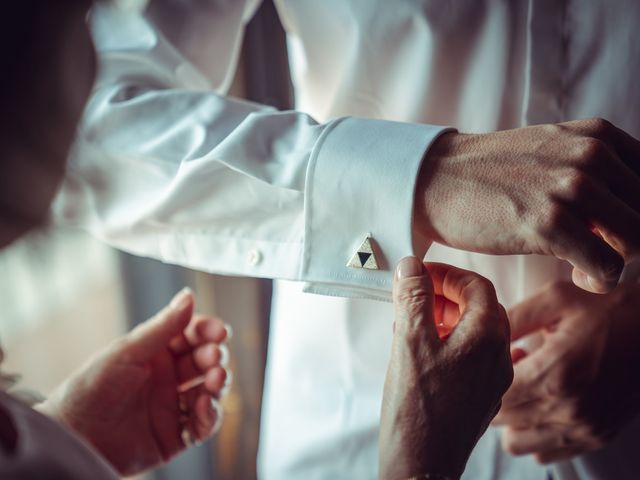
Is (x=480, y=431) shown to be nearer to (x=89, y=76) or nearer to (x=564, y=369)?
(x=564, y=369)

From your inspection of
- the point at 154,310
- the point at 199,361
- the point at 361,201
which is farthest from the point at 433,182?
the point at 154,310

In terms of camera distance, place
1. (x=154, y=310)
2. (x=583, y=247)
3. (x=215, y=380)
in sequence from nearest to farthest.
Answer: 1. (x=583, y=247)
2. (x=215, y=380)
3. (x=154, y=310)

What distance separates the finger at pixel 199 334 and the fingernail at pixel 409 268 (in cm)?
36

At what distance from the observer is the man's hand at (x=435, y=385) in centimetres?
48

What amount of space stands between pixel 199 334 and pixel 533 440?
423 mm

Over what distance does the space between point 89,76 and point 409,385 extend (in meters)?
0.32

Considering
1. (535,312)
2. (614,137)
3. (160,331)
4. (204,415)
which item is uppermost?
(614,137)

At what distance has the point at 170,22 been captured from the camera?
716 millimetres

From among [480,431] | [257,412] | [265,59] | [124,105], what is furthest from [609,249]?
[257,412]

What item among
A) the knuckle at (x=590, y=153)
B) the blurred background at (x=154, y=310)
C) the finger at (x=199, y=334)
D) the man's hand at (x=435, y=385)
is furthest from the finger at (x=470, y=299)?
the blurred background at (x=154, y=310)

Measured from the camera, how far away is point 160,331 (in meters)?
0.77

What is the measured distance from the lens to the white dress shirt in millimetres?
561

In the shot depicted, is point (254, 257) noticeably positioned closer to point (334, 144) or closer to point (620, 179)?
point (334, 144)

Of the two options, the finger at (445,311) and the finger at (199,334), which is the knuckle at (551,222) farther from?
the finger at (199,334)
